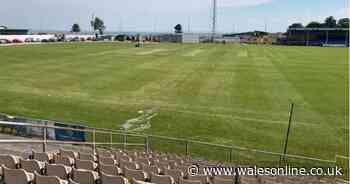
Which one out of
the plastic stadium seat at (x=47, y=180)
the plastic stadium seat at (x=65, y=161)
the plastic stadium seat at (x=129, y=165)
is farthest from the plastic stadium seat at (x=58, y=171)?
the plastic stadium seat at (x=129, y=165)

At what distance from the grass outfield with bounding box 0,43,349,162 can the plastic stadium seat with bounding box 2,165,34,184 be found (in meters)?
15.1

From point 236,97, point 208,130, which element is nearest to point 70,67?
point 236,97

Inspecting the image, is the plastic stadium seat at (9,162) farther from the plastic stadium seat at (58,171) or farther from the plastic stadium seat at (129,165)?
the plastic stadium seat at (129,165)

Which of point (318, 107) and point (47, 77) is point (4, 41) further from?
point (318, 107)

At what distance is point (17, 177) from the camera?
764 cm

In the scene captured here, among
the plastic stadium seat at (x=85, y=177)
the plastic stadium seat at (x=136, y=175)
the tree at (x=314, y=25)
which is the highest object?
the tree at (x=314, y=25)

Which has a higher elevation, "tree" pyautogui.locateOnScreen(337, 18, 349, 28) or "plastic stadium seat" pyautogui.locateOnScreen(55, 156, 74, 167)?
"tree" pyautogui.locateOnScreen(337, 18, 349, 28)

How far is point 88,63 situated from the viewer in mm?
57062

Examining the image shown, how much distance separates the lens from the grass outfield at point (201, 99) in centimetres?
2356

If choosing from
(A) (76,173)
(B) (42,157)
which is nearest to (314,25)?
(B) (42,157)

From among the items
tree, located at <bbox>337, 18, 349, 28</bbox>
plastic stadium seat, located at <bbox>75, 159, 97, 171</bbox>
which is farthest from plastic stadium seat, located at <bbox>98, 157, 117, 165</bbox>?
tree, located at <bbox>337, 18, 349, 28</bbox>

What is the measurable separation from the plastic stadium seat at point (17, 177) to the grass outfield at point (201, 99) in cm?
1507

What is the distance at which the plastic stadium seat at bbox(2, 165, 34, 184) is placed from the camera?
7.58 m

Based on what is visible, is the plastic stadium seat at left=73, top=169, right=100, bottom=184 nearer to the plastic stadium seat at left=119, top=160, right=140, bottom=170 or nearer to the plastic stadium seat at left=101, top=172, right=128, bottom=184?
the plastic stadium seat at left=101, top=172, right=128, bottom=184
